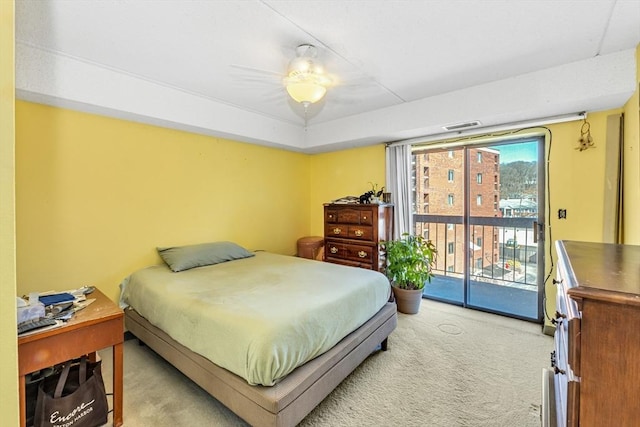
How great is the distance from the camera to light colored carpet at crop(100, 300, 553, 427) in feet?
5.74

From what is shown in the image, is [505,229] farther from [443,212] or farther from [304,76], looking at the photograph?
[304,76]

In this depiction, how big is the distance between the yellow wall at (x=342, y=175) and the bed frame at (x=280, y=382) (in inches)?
94.0

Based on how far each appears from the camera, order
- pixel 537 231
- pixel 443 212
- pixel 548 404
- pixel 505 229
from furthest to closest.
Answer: pixel 443 212
pixel 505 229
pixel 537 231
pixel 548 404

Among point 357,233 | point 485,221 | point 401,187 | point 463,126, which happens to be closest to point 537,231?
point 485,221

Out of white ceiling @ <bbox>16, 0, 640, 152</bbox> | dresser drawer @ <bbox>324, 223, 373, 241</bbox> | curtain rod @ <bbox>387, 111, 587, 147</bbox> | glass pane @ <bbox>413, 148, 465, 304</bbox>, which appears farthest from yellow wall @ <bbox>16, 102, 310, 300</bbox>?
glass pane @ <bbox>413, 148, 465, 304</bbox>

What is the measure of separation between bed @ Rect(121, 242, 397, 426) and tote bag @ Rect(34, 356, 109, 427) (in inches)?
17.3

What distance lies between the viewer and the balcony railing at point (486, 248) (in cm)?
323

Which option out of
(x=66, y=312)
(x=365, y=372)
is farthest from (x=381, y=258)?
(x=66, y=312)

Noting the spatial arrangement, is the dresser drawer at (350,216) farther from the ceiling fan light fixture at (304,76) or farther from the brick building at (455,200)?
the ceiling fan light fixture at (304,76)

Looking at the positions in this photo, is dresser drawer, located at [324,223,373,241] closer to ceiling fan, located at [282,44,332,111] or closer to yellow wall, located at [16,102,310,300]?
yellow wall, located at [16,102,310,300]

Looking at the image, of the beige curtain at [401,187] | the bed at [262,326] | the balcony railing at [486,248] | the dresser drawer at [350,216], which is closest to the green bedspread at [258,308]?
the bed at [262,326]

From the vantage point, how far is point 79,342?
60.9 inches

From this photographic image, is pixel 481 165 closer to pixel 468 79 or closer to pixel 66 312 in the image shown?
pixel 468 79

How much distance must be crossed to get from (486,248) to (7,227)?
4.14 m
